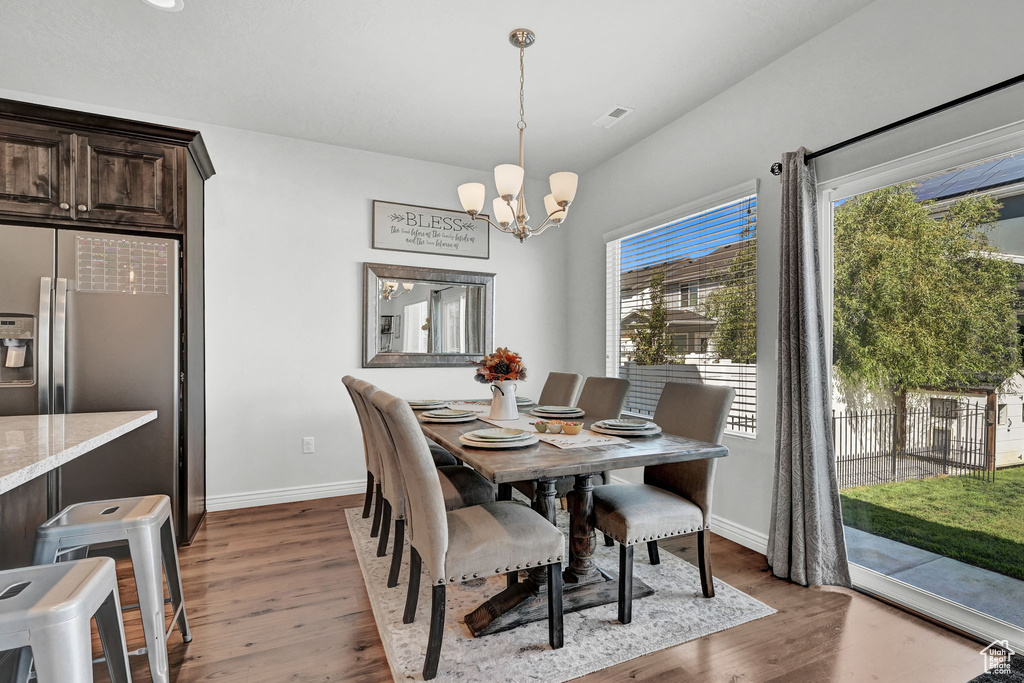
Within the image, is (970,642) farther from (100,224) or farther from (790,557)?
(100,224)

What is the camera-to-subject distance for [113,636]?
4.25 ft

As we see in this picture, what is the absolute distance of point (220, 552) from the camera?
2.86m

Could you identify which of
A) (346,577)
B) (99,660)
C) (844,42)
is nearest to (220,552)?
(346,577)

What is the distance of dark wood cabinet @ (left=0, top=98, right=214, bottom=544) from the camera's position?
8.62 feet

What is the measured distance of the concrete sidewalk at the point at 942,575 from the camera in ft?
6.41

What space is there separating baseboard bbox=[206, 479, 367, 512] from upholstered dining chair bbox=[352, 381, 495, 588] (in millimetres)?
1606

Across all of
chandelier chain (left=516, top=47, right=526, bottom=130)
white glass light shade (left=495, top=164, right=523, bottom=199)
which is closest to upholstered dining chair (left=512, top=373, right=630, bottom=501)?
white glass light shade (left=495, top=164, right=523, bottom=199)

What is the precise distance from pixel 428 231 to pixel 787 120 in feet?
8.70

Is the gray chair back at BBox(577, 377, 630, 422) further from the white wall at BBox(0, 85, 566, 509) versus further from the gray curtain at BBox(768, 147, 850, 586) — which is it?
the white wall at BBox(0, 85, 566, 509)

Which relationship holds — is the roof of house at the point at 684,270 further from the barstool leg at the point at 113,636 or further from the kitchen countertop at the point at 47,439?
the barstool leg at the point at 113,636

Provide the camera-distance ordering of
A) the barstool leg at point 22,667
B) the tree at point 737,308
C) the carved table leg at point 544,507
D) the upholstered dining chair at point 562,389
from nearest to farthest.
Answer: the barstool leg at point 22,667 < the carved table leg at point 544,507 < the tree at point 737,308 < the upholstered dining chair at point 562,389

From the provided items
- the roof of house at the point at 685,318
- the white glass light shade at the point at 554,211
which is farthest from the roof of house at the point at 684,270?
the white glass light shade at the point at 554,211

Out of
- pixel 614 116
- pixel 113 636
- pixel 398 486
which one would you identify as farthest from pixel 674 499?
pixel 614 116

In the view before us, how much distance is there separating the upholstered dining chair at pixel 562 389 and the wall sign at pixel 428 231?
4.66ft
